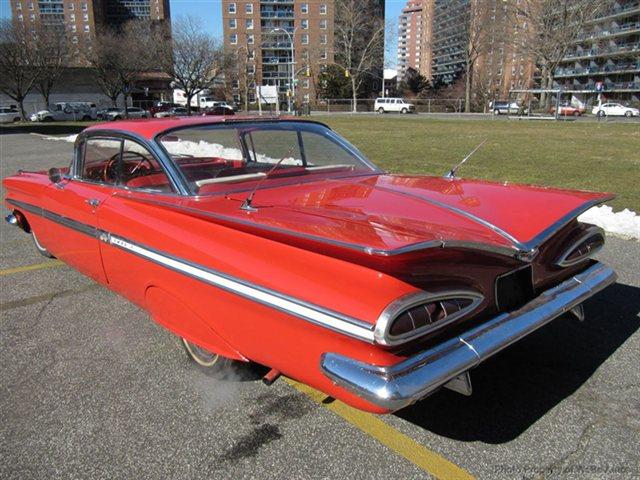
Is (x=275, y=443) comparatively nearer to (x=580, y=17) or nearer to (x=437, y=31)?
(x=580, y=17)

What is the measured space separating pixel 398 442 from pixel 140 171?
2.31 m

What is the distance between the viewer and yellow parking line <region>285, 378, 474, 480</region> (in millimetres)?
2219

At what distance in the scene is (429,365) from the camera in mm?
2025

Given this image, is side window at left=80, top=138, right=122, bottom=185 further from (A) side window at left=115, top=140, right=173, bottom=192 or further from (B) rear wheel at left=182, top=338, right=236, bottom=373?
(B) rear wheel at left=182, top=338, right=236, bottom=373

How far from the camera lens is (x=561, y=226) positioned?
2547mm

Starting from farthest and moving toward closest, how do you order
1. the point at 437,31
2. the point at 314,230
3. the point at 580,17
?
1. the point at 437,31
2. the point at 580,17
3. the point at 314,230

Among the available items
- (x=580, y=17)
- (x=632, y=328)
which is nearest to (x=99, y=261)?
(x=632, y=328)

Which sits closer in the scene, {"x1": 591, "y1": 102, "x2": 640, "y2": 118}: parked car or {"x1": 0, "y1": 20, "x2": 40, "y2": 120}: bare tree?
{"x1": 0, "y1": 20, "x2": 40, "y2": 120}: bare tree

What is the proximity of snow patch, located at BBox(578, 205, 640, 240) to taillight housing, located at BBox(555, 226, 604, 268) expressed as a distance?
10.1 feet

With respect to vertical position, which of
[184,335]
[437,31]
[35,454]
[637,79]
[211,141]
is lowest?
[35,454]

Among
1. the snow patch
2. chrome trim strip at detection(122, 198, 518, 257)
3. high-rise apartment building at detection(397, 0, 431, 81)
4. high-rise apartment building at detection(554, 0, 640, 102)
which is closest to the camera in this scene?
chrome trim strip at detection(122, 198, 518, 257)

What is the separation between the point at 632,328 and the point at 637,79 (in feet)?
276

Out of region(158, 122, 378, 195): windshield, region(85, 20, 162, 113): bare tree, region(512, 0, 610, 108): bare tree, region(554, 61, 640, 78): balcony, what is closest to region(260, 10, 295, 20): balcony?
region(85, 20, 162, 113): bare tree

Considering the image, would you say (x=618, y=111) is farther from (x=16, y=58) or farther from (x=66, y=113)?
(x=16, y=58)
